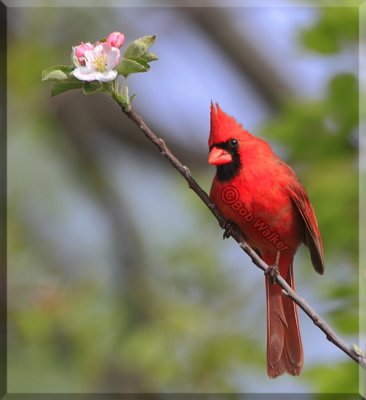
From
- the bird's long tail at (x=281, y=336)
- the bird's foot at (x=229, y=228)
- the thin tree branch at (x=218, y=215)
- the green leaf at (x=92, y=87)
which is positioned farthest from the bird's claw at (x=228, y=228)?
the green leaf at (x=92, y=87)

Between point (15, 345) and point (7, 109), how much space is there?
1238 millimetres

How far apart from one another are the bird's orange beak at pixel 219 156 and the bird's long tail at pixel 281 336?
0.27 meters

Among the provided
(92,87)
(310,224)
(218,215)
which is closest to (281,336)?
(310,224)

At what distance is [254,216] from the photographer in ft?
6.14

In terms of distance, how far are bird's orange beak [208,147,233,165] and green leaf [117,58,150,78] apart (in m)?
0.41

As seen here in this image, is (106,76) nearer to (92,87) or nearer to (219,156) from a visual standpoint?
(92,87)

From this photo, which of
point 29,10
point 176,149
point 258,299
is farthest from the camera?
point 176,149

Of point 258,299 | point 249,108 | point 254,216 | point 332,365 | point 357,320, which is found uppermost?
point 254,216

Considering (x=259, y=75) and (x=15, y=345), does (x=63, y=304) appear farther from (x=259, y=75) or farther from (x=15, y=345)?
(x=259, y=75)

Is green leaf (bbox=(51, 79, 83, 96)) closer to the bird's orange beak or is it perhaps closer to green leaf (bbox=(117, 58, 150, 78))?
green leaf (bbox=(117, 58, 150, 78))

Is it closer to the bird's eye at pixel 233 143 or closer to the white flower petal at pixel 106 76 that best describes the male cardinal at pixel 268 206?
the bird's eye at pixel 233 143

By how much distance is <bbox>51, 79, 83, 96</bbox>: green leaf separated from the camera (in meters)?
1.32

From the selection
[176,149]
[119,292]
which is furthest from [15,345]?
[176,149]

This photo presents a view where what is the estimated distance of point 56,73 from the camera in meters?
1.30
